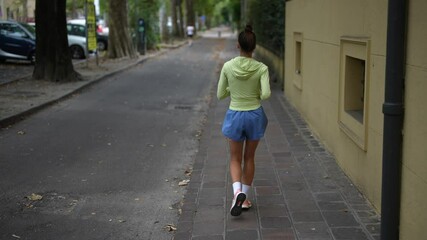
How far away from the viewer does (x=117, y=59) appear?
86.3 feet

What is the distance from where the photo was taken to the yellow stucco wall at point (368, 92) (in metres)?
3.91

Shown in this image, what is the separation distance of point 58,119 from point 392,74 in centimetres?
830

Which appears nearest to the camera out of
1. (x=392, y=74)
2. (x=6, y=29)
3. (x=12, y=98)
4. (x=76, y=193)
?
(x=392, y=74)

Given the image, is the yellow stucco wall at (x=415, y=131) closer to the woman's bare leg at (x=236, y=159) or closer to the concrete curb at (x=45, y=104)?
the woman's bare leg at (x=236, y=159)

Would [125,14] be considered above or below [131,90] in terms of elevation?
above

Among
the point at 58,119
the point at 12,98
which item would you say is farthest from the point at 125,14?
the point at 58,119

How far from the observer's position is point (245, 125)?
507 cm

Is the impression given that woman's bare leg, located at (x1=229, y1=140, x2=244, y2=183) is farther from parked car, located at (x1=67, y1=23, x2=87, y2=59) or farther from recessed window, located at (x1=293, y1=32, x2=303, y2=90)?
parked car, located at (x1=67, y1=23, x2=87, y2=59)

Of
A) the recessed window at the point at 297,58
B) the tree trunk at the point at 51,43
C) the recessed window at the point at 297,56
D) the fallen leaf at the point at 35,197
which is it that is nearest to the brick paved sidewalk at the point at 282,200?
the fallen leaf at the point at 35,197

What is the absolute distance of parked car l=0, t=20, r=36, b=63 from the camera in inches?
889

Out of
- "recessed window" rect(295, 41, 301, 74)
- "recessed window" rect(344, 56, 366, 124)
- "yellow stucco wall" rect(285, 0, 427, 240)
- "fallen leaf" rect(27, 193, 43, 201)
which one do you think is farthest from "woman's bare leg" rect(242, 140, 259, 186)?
"recessed window" rect(295, 41, 301, 74)

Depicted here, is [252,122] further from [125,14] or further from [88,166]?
[125,14]

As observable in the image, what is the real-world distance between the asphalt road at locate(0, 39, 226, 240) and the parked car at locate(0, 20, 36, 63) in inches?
392

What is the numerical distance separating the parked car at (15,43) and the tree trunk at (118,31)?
428cm
